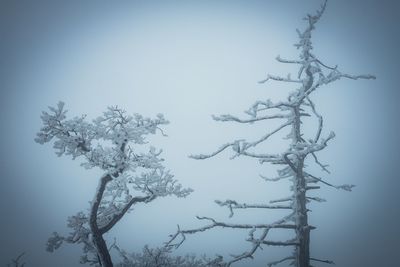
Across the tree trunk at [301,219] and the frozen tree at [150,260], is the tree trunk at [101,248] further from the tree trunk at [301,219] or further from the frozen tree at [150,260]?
the tree trunk at [301,219]

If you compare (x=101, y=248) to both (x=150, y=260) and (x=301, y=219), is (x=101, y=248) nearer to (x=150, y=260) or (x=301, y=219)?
(x=150, y=260)

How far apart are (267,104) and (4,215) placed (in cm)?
12188

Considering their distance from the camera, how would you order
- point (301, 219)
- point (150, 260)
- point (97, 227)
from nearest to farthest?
point (301, 219) < point (97, 227) < point (150, 260)

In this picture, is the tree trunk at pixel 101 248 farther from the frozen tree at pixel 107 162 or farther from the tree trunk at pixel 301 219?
the tree trunk at pixel 301 219

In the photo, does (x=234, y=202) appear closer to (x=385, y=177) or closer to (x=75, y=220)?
(x=75, y=220)

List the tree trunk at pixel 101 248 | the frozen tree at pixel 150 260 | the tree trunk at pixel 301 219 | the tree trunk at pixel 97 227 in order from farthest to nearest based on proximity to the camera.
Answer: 1. the frozen tree at pixel 150 260
2. the tree trunk at pixel 101 248
3. the tree trunk at pixel 97 227
4. the tree trunk at pixel 301 219

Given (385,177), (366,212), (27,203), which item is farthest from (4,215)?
(385,177)

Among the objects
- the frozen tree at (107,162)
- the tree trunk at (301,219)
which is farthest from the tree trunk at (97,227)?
the tree trunk at (301,219)

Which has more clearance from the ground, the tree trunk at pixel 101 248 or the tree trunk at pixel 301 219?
the tree trunk at pixel 301 219

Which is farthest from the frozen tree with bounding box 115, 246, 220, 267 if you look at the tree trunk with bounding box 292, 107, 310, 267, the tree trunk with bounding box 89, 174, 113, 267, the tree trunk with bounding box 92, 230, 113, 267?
the tree trunk with bounding box 292, 107, 310, 267

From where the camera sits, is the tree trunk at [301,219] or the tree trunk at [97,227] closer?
the tree trunk at [301,219]

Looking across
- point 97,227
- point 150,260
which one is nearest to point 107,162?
point 97,227

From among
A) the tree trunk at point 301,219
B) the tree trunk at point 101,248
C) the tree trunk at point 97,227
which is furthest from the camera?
the tree trunk at point 101,248

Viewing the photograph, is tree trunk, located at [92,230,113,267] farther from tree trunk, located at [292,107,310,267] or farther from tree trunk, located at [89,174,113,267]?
tree trunk, located at [292,107,310,267]
